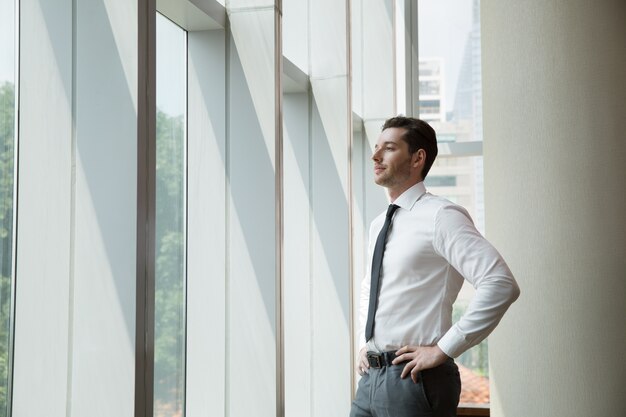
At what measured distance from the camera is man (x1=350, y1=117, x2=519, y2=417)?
2.22m

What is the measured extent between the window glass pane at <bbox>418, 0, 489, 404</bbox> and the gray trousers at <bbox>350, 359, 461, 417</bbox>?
12.0ft

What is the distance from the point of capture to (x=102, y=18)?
163 centimetres

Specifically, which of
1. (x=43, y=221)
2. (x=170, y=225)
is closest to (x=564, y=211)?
(x=170, y=225)

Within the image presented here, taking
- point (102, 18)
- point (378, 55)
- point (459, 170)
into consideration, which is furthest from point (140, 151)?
point (459, 170)

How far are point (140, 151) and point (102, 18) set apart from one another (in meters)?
0.33

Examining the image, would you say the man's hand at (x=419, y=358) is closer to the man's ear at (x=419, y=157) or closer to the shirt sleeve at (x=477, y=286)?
the shirt sleeve at (x=477, y=286)

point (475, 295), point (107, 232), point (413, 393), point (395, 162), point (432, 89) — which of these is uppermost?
point (432, 89)

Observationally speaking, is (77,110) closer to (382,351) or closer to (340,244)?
(382,351)

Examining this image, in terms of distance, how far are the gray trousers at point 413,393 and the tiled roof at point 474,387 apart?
3.49 metres

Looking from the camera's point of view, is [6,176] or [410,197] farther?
[410,197]

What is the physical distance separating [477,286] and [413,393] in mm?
413

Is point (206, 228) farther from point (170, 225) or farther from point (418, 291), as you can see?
point (418, 291)

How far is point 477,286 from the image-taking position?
222 cm

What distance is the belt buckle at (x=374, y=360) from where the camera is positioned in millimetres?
2365
